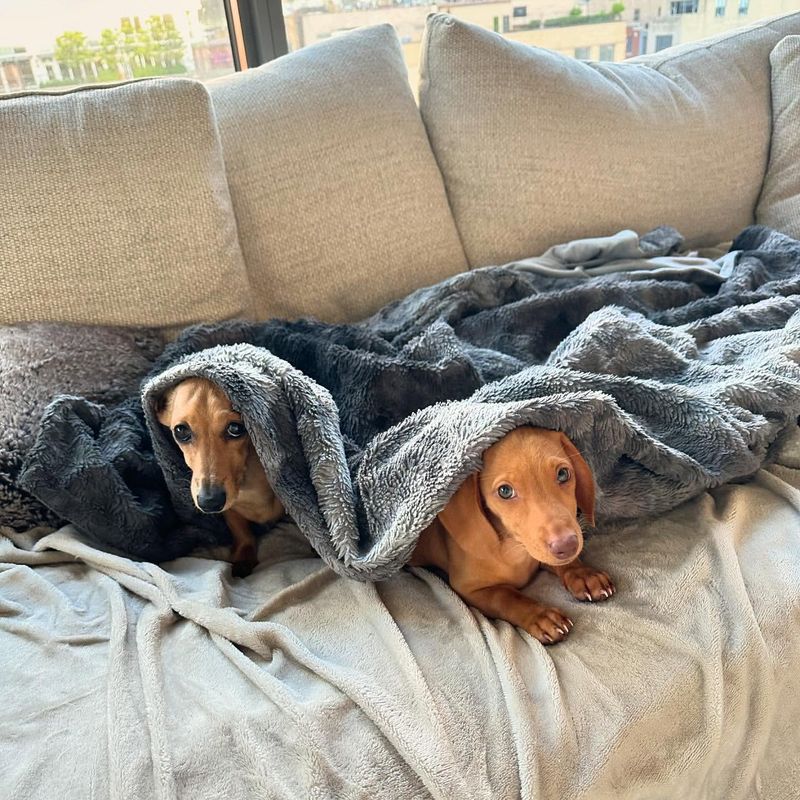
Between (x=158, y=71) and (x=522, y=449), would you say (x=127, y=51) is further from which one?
(x=522, y=449)

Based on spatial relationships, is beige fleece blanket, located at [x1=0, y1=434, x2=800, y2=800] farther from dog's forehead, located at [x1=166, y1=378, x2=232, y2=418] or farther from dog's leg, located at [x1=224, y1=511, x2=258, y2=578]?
dog's forehead, located at [x1=166, y1=378, x2=232, y2=418]

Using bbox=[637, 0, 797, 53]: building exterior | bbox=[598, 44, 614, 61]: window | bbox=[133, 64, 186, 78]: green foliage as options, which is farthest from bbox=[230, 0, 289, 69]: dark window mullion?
bbox=[637, 0, 797, 53]: building exterior

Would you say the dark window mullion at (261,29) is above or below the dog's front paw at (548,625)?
above

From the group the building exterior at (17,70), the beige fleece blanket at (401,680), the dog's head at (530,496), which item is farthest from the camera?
the building exterior at (17,70)

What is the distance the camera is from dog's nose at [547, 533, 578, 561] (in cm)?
84

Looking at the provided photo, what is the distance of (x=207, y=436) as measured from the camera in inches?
41.7

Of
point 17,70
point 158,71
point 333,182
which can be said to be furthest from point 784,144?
point 17,70

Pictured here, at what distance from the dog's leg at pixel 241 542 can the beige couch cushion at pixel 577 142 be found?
0.85 m

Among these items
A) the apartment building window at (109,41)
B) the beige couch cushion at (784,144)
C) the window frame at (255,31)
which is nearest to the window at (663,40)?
the beige couch cushion at (784,144)

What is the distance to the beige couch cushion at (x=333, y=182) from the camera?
4.91ft

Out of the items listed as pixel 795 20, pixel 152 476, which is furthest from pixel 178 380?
pixel 795 20

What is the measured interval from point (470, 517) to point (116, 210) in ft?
2.73

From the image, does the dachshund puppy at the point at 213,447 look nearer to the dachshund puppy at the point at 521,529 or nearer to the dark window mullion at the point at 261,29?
the dachshund puppy at the point at 521,529

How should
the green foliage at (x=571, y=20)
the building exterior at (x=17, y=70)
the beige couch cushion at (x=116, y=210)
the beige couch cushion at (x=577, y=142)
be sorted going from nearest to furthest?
the beige couch cushion at (x=116, y=210)
the beige couch cushion at (x=577, y=142)
the building exterior at (x=17, y=70)
the green foliage at (x=571, y=20)
